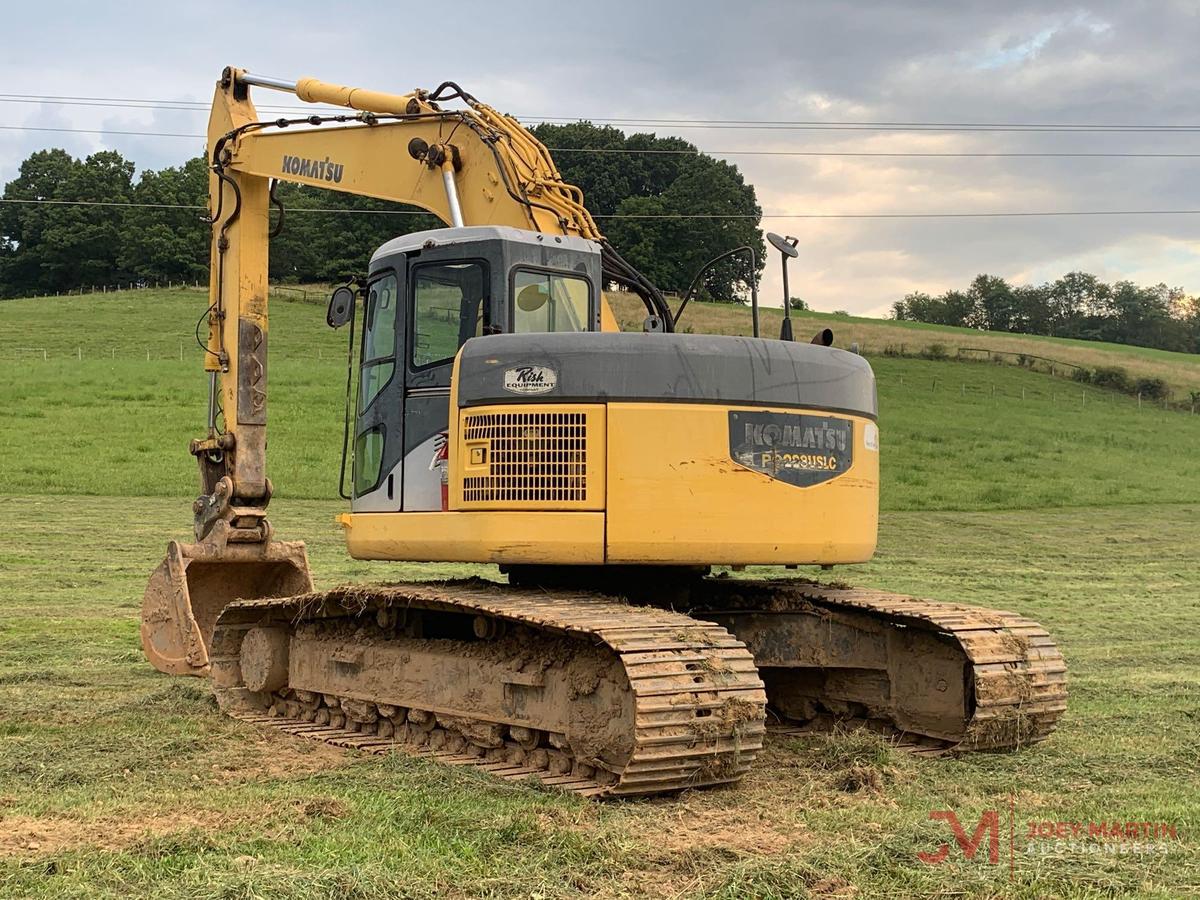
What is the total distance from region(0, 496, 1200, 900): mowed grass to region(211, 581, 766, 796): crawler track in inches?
11.5

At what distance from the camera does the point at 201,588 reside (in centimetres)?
1142

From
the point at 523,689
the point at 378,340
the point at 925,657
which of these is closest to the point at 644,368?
the point at 523,689

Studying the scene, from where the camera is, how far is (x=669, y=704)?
22.0ft

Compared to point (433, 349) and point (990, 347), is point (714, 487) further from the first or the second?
point (990, 347)

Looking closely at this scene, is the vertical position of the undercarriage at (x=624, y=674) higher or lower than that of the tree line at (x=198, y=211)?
lower

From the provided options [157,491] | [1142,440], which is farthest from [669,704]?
[1142,440]

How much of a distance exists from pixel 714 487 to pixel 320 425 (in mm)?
29164

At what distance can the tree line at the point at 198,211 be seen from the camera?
63.6m

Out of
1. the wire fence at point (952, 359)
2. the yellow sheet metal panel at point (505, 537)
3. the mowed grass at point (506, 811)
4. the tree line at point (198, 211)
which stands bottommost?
the mowed grass at point (506, 811)

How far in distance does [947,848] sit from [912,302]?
122 metres

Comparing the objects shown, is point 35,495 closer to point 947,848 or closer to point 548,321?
point 548,321

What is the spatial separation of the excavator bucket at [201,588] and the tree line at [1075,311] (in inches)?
4584

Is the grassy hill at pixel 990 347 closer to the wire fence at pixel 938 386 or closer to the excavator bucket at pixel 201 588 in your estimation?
the wire fence at pixel 938 386

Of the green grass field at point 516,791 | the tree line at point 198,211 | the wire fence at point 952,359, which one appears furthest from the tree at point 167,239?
the green grass field at point 516,791
